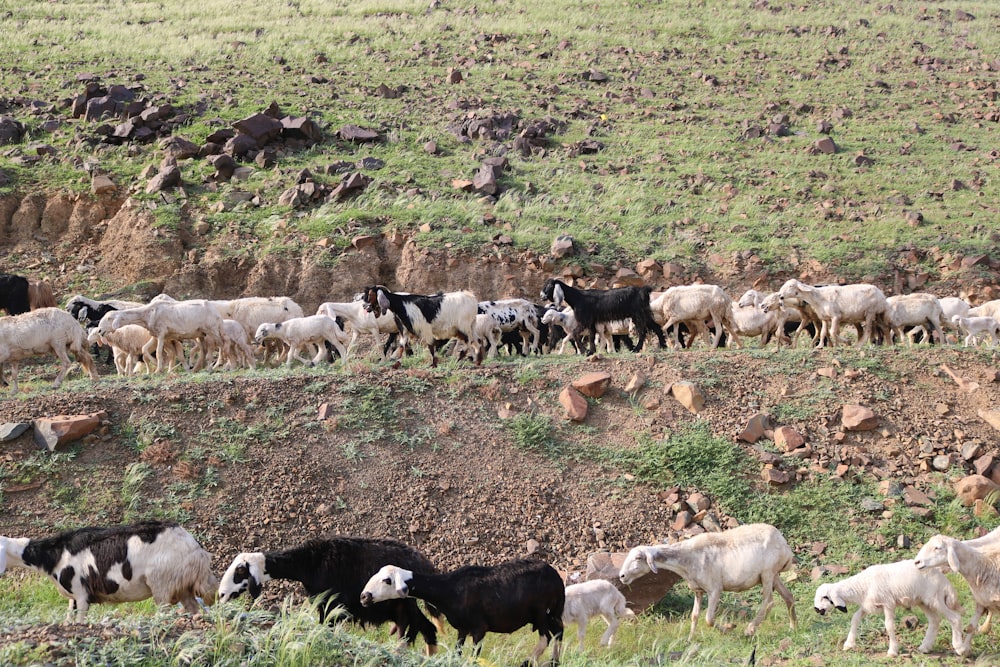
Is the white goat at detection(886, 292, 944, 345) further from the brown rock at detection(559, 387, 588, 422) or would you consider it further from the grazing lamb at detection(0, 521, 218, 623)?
the grazing lamb at detection(0, 521, 218, 623)

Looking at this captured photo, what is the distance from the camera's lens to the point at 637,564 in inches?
404

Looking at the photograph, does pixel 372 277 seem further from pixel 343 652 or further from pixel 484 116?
pixel 343 652

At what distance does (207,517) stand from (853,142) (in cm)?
2492

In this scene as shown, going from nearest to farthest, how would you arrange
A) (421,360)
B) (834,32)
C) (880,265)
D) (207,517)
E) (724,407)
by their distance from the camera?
(207,517) → (724,407) → (421,360) → (880,265) → (834,32)

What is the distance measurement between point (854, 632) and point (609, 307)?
9921 mm

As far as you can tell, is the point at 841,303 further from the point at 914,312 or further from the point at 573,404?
the point at 573,404

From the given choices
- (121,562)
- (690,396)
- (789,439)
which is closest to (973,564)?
(789,439)

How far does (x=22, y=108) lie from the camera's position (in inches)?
1213

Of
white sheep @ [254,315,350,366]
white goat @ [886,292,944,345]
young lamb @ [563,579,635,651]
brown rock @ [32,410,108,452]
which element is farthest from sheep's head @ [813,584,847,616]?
white sheep @ [254,315,350,366]

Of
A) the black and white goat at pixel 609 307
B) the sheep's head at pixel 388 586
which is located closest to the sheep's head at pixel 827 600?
the sheep's head at pixel 388 586

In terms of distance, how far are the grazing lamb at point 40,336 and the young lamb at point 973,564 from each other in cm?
1253

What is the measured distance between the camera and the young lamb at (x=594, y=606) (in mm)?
9930

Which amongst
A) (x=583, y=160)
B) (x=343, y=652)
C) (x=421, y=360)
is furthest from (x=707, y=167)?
(x=343, y=652)

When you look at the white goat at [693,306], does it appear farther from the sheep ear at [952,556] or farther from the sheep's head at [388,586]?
the sheep's head at [388,586]
